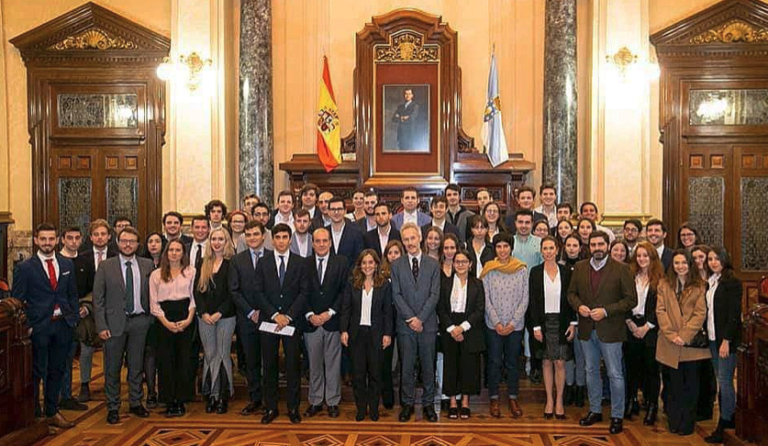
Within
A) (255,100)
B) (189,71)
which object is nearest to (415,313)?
(255,100)

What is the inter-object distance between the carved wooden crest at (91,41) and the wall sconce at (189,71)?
0.53m

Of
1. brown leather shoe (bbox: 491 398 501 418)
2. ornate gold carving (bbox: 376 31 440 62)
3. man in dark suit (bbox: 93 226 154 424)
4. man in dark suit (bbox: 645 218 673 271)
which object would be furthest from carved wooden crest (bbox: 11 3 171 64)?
man in dark suit (bbox: 645 218 673 271)

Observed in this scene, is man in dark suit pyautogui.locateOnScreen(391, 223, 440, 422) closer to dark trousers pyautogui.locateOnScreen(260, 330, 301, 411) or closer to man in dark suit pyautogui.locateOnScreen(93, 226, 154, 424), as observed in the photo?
dark trousers pyautogui.locateOnScreen(260, 330, 301, 411)

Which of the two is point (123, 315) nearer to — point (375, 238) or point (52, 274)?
point (52, 274)

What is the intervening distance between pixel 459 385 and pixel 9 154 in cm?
799

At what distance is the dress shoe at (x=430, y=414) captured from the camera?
6.12 meters

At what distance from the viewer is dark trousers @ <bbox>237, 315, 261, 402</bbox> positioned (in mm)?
6297

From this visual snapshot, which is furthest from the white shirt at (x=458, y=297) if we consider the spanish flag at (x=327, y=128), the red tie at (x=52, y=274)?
the spanish flag at (x=327, y=128)

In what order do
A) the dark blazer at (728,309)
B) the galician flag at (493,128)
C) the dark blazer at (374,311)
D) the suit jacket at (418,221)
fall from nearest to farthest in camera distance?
the dark blazer at (728,309) < the dark blazer at (374,311) < the suit jacket at (418,221) < the galician flag at (493,128)

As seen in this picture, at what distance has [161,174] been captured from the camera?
419 inches

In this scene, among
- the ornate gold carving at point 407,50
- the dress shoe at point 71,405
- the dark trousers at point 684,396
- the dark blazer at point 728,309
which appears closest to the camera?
the dark blazer at point 728,309

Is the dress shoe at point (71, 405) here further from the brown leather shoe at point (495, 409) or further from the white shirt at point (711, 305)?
the white shirt at point (711, 305)

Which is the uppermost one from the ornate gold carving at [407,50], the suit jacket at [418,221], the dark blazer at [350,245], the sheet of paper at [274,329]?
the ornate gold carving at [407,50]

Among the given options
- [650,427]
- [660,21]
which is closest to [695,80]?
[660,21]
